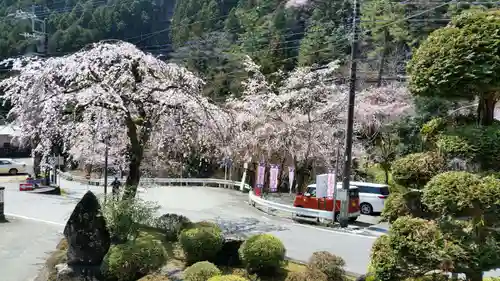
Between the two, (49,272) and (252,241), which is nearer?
(252,241)

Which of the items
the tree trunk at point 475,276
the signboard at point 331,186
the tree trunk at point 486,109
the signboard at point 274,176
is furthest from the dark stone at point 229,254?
the signboard at point 274,176

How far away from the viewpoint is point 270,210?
21.5 m

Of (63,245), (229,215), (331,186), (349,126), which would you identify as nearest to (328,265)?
(63,245)

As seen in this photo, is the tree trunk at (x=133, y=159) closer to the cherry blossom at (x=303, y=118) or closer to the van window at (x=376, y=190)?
the cherry blossom at (x=303, y=118)

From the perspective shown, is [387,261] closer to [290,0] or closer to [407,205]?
[407,205]

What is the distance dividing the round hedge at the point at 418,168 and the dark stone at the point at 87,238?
6.60 meters

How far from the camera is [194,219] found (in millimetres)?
19109

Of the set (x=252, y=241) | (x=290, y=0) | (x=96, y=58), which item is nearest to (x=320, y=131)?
(x=96, y=58)

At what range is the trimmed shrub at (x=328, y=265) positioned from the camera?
342 inches

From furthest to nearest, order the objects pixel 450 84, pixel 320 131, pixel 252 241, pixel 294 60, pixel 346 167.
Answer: pixel 294 60
pixel 320 131
pixel 346 167
pixel 252 241
pixel 450 84

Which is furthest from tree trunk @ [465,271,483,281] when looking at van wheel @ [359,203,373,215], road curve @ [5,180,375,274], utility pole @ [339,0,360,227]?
van wheel @ [359,203,373,215]

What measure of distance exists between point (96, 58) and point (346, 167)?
9280mm

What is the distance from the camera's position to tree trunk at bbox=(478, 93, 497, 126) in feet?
18.1

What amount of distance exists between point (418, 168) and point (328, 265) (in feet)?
12.1
